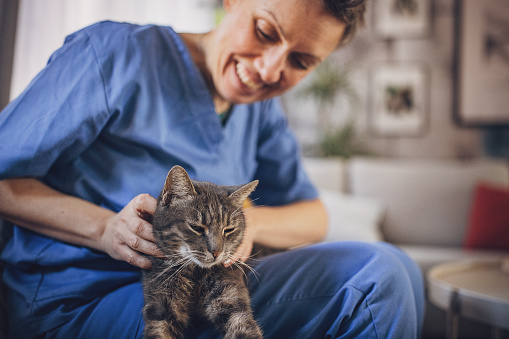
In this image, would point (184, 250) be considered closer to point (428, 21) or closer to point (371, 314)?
point (371, 314)

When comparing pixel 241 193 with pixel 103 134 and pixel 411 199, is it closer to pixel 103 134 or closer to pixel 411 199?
pixel 103 134

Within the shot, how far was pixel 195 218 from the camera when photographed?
1.83 ft

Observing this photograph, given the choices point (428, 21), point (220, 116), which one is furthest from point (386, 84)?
point (220, 116)

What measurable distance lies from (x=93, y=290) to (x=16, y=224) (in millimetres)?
206

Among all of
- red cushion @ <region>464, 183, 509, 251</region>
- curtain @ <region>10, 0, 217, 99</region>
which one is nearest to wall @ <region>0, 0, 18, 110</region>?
curtain @ <region>10, 0, 217, 99</region>

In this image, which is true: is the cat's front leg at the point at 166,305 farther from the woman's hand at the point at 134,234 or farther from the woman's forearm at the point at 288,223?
the woman's forearm at the point at 288,223

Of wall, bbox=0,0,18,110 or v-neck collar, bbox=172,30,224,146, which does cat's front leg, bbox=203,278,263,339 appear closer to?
v-neck collar, bbox=172,30,224,146

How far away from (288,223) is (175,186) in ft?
1.64

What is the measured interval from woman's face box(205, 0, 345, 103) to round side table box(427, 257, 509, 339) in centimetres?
94

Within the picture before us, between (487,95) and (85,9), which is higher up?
(487,95)

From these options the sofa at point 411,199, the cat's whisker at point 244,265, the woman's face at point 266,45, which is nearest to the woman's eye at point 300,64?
the woman's face at point 266,45

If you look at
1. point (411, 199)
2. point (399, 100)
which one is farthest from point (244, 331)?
point (399, 100)

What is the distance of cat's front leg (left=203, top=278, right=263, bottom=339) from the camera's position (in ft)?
1.89

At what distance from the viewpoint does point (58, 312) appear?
25.8 inches
